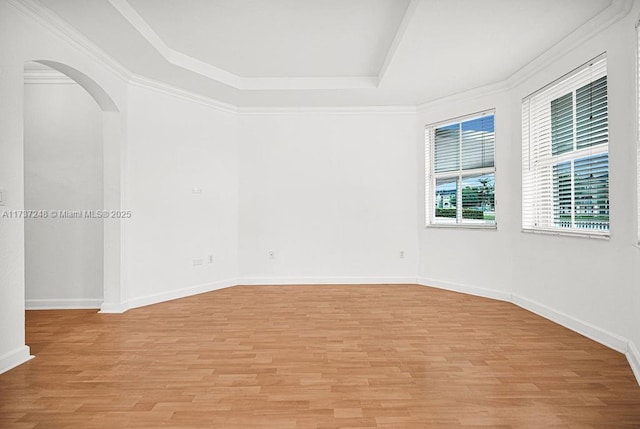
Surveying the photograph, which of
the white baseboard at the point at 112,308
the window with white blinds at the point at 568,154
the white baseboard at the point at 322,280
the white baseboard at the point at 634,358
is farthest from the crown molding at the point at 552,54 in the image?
the white baseboard at the point at 112,308

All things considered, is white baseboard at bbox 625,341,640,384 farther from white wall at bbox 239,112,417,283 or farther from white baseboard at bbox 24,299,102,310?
white baseboard at bbox 24,299,102,310

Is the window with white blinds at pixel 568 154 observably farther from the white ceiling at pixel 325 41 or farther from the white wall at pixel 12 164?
the white wall at pixel 12 164

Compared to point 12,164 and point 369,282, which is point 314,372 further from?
point 369,282

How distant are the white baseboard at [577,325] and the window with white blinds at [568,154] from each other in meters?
0.89

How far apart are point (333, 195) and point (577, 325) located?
12.0 ft

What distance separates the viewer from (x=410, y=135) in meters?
5.99

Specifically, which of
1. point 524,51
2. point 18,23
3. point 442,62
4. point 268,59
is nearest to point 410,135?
point 442,62

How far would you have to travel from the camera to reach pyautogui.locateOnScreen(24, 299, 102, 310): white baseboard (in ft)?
14.8

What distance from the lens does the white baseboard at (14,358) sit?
270 cm

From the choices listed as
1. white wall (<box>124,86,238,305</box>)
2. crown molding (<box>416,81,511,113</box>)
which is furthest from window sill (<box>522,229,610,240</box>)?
white wall (<box>124,86,238,305</box>)

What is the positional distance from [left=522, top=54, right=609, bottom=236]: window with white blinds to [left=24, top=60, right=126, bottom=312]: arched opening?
17.3 feet

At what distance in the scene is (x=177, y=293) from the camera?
504 centimetres

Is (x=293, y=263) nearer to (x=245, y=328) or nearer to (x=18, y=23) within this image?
(x=245, y=328)

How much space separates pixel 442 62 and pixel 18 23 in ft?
13.5
